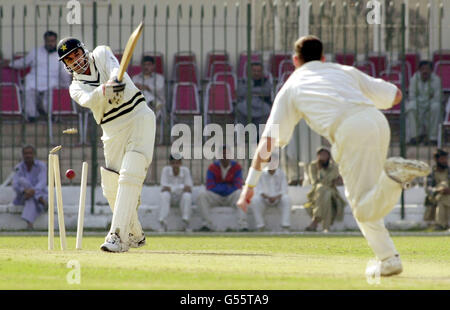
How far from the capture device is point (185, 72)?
20.7 m

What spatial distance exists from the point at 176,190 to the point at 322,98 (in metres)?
9.32

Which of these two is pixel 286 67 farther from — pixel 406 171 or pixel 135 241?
pixel 406 171

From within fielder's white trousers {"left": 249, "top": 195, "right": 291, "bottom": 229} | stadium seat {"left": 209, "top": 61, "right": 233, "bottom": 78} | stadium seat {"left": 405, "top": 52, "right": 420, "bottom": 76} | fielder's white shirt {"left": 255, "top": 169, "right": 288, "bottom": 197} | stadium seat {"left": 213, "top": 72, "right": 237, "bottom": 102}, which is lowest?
fielder's white trousers {"left": 249, "top": 195, "right": 291, "bottom": 229}

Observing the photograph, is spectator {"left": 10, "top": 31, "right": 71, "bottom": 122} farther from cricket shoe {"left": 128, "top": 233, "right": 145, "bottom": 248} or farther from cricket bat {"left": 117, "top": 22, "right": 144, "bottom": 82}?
cricket bat {"left": 117, "top": 22, "right": 144, "bottom": 82}

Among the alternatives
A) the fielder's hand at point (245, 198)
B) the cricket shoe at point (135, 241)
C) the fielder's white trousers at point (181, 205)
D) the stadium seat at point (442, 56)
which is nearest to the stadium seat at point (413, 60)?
the stadium seat at point (442, 56)

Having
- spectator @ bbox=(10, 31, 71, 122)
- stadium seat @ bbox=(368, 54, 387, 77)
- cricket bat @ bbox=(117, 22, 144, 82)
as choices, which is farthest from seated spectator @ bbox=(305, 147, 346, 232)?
cricket bat @ bbox=(117, 22, 144, 82)

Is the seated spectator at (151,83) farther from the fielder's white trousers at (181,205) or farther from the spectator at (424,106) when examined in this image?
the spectator at (424,106)

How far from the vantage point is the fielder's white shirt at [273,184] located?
18312 millimetres

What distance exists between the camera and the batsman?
11430 mm

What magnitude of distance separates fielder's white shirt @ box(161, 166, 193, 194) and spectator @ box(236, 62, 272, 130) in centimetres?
126

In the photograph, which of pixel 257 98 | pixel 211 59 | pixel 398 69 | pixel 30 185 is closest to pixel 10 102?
pixel 30 185

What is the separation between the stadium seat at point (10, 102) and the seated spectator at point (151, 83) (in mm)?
1966

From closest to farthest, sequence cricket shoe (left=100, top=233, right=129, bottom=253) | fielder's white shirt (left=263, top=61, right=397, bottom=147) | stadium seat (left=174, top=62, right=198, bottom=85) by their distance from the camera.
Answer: fielder's white shirt (left=263, top=61, right=397, bottom=147), cricket shoe (left=100, top=233, right=129, bottom=253), stadium seat (left=174, top=62, right=198, bottom=85)
